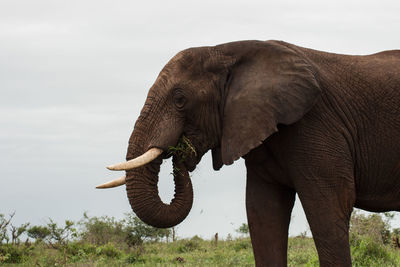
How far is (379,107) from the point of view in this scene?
6676 mm

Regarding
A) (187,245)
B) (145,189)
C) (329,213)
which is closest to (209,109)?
(145,189)

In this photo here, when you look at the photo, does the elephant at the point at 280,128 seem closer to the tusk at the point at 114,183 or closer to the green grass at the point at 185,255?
the tusk at the point at 114,183

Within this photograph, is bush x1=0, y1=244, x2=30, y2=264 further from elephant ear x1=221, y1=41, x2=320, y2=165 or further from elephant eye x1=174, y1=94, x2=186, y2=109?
elephant ear x1=221, y1=41, x2=320, y2=165

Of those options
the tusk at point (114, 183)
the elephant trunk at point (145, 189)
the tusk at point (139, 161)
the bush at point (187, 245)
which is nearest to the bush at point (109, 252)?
the bush at point (187, 245)

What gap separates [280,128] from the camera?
6391 mm

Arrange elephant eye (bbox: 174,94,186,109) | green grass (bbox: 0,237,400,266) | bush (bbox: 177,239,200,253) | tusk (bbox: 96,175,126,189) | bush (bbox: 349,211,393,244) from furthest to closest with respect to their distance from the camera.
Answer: bush (bbox: 177,239,200,253) → bush (bbox: 349,211,393,244) → green grass (bbox: 0,237,400,266) → tusk (bbox: 96,175,126,189) → elephant eye (bbox: 174,94,186,109)

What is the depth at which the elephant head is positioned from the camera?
619cm

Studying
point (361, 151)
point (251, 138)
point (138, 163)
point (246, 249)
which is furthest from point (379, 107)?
point (246, 249)

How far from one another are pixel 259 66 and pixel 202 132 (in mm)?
785

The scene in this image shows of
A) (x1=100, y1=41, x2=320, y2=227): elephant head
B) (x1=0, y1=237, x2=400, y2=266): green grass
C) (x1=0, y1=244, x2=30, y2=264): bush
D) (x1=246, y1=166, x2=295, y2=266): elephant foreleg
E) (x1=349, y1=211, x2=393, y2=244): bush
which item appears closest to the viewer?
(x1=100, y1=41, x2=320, y2=227): elephant head

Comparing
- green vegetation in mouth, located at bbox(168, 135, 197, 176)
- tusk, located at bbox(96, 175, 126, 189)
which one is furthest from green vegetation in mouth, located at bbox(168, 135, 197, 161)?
tusk, located at bbox(96, 175, 126, 189)

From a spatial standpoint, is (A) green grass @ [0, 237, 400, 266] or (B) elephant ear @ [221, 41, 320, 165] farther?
(A) green grass @ [0, 237, 400, 266]

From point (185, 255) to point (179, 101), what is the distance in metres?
7.25

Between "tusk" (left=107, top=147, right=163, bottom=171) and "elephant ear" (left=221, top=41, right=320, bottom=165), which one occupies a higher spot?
"elephant ear" (left=221, top=41, right=320, bottom=165)
